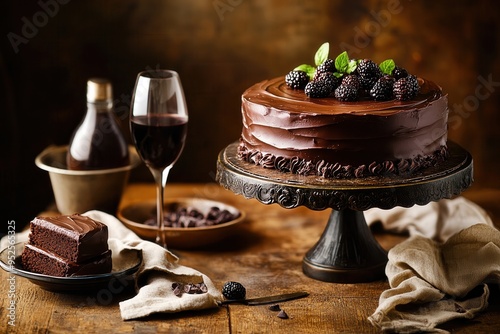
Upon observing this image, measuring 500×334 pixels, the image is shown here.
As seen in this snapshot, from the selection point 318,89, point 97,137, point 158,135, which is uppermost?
point 318,89

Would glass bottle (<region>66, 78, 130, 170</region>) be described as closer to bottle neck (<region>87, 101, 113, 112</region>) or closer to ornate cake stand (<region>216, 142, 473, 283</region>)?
bottle neck (<region>87, 101, 113, 112</region>)

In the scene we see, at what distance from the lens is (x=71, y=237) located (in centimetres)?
215

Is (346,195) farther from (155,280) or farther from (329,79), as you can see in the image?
(155,280)

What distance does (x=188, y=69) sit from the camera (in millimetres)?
3484

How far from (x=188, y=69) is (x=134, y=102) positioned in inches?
42.4

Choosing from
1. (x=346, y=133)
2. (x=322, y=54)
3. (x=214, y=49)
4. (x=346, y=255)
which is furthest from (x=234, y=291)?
(x=214, y=49)

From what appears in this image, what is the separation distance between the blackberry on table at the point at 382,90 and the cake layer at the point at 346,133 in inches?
0.7

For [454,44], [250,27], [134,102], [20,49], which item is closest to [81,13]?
[20,49]

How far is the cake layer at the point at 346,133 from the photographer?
2.14m

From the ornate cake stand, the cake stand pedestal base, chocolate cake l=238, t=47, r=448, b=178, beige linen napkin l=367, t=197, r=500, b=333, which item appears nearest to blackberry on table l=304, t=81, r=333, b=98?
chocolate cake l=238, t=47, r=448, b=178

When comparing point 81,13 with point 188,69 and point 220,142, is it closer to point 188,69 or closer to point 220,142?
point 188,69

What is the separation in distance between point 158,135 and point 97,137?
48cm

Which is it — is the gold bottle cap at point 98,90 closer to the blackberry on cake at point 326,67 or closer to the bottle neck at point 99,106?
the bottle neck at point 99,106

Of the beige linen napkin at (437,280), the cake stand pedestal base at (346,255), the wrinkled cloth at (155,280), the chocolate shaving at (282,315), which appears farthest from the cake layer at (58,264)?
the beige linen napkin at (437,280)
